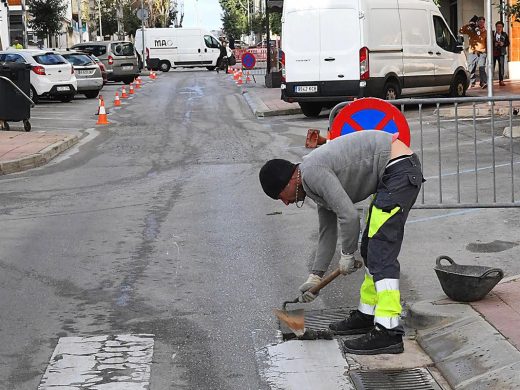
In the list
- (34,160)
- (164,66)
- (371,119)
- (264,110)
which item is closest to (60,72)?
(264,110)

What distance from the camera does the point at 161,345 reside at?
6.13 m

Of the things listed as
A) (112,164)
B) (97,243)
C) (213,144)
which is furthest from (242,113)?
Answer: (97,243)

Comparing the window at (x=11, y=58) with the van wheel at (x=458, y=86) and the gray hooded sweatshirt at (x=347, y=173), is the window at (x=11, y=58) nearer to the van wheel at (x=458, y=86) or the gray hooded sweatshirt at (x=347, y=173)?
the van wheel at (x=458, y=86)

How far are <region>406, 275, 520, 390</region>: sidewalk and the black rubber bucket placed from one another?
0.06m

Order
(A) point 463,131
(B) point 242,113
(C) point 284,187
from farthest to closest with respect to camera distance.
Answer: (B) point 242,113 < (A) point 463,131 < (C) point 284,187

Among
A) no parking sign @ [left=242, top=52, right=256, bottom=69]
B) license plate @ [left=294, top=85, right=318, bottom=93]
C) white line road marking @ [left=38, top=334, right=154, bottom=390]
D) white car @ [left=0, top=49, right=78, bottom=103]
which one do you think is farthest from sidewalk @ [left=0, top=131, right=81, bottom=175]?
no parking sign @ [left=242, top=52, right=256, bottom=69]

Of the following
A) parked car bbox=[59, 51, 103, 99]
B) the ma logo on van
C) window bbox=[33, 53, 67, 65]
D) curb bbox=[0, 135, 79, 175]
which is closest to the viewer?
curb bbox=[0, 135, 79, 175]

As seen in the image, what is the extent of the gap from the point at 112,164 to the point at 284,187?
10505mm

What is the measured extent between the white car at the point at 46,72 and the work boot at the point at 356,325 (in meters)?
23.7

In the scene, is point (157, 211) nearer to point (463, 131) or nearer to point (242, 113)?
point (463, 131)

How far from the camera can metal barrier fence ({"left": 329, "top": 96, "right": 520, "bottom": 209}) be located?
30.9ft

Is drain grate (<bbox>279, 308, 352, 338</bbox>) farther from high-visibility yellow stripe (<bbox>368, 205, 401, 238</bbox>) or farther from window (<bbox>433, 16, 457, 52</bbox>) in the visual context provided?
window (<bbox>433, 16, 457, 52</bbox>)

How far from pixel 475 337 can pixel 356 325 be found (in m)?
0.78

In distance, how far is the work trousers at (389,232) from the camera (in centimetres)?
575
